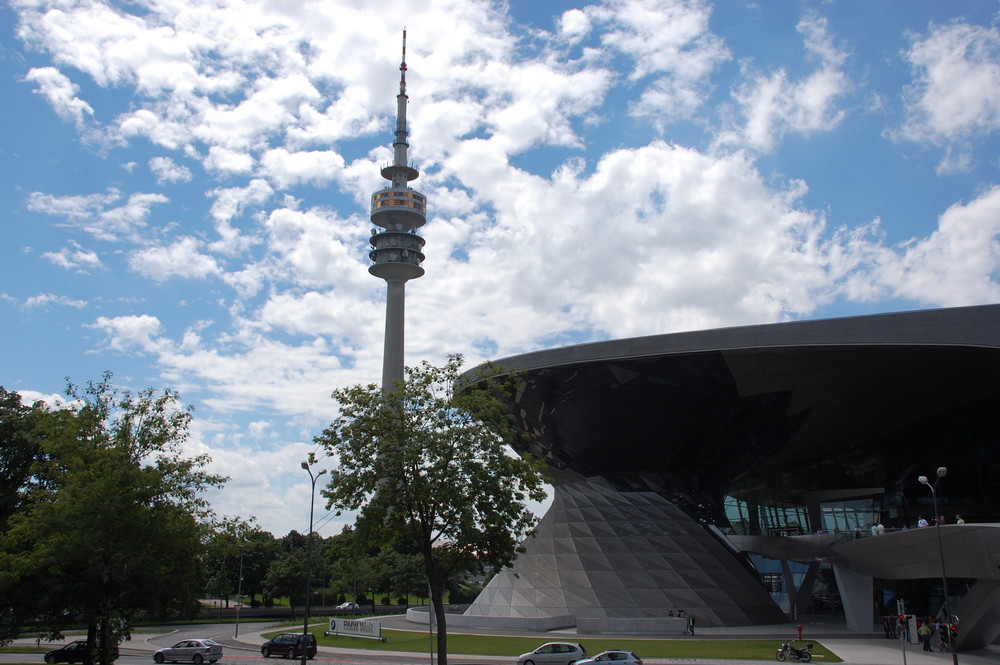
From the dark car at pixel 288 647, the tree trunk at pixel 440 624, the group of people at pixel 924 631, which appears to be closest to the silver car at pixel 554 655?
the tree trunk at pixel 440 624

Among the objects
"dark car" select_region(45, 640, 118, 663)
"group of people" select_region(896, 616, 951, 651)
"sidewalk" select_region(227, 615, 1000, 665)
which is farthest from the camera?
"group of people" select_region(896, 616, 951, 651)

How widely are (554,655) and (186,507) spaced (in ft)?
45.1

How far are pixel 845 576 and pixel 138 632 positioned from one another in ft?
156

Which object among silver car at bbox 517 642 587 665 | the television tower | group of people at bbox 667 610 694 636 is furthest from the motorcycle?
the television tower

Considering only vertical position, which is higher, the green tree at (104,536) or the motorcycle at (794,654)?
the green tree at (104,536)

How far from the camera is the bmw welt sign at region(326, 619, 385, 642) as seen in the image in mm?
41469

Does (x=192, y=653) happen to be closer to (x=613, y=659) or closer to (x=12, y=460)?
(x=12, y=460)

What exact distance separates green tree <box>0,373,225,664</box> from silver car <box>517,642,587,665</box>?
11.8m

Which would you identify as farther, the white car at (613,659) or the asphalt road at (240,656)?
the asphalt road at (240,656)

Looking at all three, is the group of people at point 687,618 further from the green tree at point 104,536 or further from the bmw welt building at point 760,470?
the green tree at point 104,536

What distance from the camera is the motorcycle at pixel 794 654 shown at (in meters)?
27.9

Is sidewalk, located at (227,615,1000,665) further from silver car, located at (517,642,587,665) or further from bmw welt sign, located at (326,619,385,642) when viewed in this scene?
bmw welt sign, located at (326,619,385,642)

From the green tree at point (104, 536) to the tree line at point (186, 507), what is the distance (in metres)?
0.04

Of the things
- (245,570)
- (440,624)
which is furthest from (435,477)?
(245,570)
